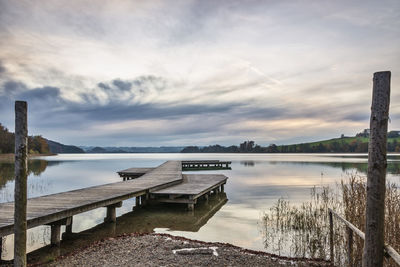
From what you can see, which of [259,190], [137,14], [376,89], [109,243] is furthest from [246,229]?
[137,14]

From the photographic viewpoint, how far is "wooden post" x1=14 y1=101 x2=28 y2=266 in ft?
14.3

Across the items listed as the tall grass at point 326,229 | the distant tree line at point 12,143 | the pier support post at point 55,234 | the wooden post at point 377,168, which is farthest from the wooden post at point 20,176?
the distant tree line at point 12,143

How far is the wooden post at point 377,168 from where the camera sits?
124 inches

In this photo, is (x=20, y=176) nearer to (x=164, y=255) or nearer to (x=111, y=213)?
(x=164, y=255)

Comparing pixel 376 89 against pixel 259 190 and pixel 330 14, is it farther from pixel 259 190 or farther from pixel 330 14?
pixel 259 190

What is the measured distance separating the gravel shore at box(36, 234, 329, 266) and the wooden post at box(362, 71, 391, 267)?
260 centimetres

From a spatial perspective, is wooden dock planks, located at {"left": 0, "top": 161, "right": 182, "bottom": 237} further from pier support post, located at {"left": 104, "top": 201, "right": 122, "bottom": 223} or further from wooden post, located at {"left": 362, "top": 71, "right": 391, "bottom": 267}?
wooden post, located at {"left": 362, "top": 71, "right": 391, "bottom": 267}

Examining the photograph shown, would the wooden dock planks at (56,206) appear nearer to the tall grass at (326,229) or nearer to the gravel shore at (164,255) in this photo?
the gravel shore at (164,255)

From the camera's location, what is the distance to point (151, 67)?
22031mm

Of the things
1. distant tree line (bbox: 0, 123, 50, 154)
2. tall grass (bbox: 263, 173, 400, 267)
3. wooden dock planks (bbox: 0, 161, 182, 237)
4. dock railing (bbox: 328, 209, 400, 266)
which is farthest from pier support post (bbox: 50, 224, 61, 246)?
distant tree line (bbox: 0, 123, 50, 154)

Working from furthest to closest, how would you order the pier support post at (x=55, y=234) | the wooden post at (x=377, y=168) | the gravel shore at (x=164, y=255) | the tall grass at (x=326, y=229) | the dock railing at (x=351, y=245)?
1. the pier support post at (x=55, y=234)
2. the tall grass at (x=326, y=229)
3. the gravel shore at (x=164, y=255)
4. the wooden post at (x=377, y=168)
5. the dock railing at (x=351, y=245)

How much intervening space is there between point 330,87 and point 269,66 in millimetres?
5546

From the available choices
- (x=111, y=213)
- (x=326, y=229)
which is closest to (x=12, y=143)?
(x=111, y=213)

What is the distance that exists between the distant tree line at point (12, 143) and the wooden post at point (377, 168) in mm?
73956
